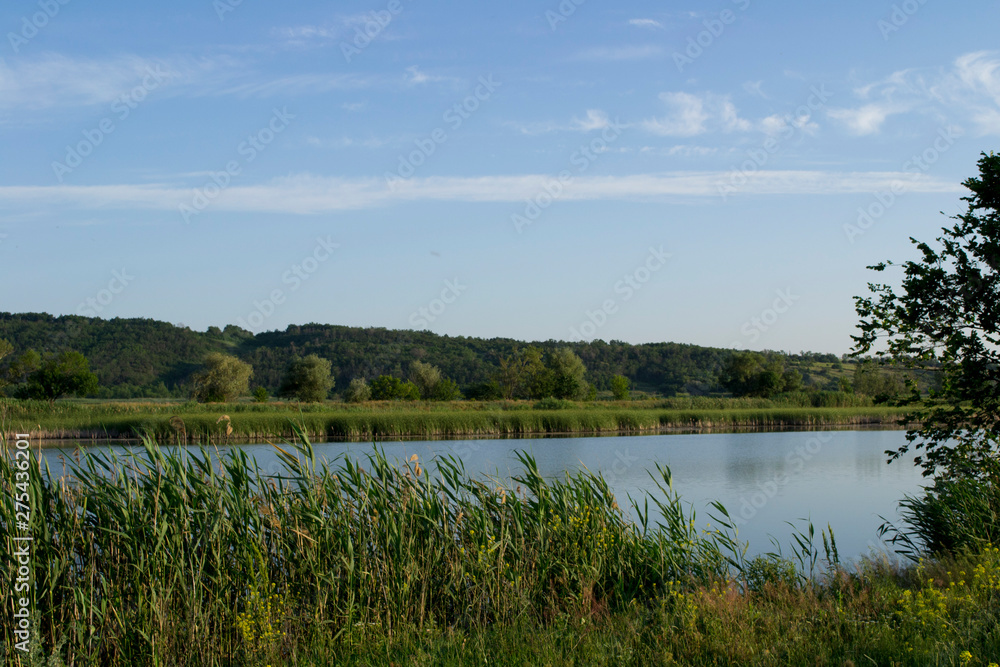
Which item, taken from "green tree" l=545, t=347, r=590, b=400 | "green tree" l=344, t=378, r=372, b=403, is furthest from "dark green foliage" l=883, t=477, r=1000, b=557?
"green tree" l=545, t=347, r=590, b=400

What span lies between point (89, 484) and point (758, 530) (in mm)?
9720

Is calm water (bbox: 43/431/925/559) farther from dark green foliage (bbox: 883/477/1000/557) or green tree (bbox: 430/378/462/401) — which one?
green tree (bbox: 430/378/462/401)

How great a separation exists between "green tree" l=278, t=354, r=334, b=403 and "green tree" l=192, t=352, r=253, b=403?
11.8 feet

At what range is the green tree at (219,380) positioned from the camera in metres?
57.1

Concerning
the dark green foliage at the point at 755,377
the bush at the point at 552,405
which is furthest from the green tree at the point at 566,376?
the bush at the point at 552,405

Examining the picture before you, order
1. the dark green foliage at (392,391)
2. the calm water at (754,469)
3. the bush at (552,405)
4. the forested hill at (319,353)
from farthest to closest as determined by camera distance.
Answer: the forested hill at (319,353)
the dark green foliage at (392,391)
the bush at (552,405)
the calm water at (754,469)

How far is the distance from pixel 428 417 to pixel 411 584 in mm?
24724

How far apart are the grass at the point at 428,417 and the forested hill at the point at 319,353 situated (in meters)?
37.2

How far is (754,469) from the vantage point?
19.9m

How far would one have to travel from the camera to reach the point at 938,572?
691 centimetres

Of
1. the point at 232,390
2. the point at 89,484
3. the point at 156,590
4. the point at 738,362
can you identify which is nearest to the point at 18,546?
the point at 89,484

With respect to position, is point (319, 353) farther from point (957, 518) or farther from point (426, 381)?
point (957, 518)

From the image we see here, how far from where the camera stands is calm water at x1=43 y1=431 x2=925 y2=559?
12859 mm

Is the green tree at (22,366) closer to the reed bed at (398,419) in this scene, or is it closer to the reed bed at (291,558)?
the reed bed at (398,419)
